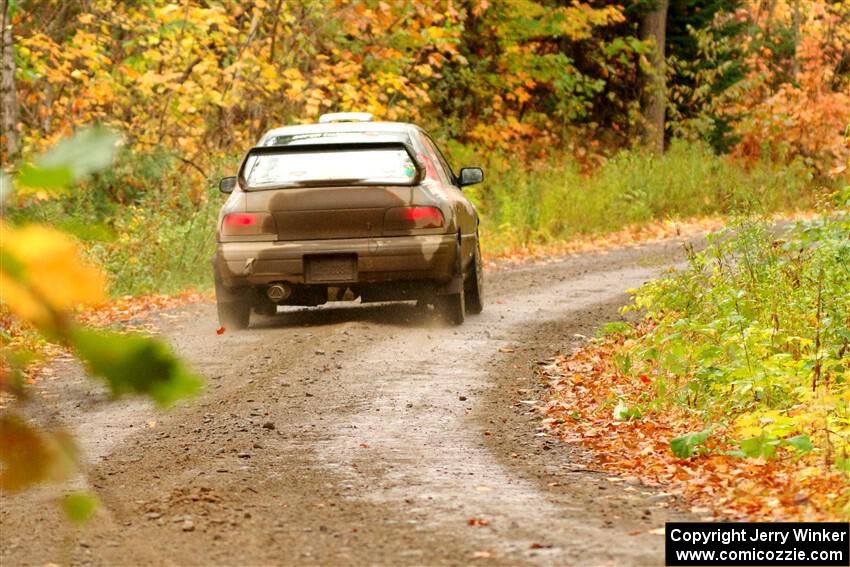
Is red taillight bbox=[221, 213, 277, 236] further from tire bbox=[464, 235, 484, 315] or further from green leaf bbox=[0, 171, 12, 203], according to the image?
green leaf bbox=[0, 171, 12, 203]

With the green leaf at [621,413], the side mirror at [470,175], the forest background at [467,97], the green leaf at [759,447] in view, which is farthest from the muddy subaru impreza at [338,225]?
the green leaf at [759,447]

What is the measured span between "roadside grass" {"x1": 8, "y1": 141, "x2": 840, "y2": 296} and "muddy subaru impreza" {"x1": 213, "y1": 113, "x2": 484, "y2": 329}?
312 cm

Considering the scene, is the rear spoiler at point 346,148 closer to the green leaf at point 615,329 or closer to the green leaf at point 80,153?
the green leaf at point 615,329

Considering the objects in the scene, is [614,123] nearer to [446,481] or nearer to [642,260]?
[642,260]

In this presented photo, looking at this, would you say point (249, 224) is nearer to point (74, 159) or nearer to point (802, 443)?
point (802, 443)

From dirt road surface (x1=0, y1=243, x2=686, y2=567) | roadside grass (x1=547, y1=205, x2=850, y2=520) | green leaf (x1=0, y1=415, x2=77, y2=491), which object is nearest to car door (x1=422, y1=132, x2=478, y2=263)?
dirt road surface (x1=0, y1=243, x2=686, y2=567)

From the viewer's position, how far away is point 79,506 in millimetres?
1671

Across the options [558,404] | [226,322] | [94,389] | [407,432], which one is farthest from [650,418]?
[94,389]

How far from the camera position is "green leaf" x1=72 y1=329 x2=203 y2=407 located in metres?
1.36

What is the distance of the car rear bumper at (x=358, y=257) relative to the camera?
11344mm

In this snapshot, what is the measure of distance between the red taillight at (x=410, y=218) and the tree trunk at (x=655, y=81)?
58.8ft

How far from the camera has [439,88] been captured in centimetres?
2733

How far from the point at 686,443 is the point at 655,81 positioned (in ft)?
78.7

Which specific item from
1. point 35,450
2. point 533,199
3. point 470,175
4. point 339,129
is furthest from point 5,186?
point 533,199
